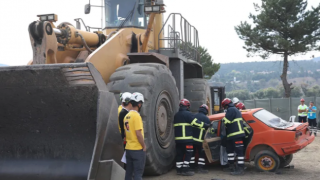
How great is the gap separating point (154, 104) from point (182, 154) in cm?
168

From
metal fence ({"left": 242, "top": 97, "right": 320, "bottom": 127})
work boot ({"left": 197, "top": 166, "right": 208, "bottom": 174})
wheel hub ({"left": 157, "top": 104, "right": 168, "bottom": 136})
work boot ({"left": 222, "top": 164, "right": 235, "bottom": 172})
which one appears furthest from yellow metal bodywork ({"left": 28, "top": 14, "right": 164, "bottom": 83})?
metal fence ({"left": 242, "top": 97, "right": 320, "bottom": 127})

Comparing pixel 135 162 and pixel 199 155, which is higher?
pixel 135 162

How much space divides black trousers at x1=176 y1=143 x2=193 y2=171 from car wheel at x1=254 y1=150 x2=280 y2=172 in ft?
4.79

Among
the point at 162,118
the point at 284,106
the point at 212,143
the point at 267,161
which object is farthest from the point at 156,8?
the point at 284,106

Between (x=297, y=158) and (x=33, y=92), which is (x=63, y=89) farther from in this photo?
(x=297, y=158)

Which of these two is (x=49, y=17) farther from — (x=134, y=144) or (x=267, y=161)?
(x=267, y=161)

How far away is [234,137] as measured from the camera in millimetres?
8969

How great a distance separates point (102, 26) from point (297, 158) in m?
6.06

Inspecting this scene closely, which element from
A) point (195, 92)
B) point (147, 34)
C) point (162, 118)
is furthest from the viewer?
point (195, 92)

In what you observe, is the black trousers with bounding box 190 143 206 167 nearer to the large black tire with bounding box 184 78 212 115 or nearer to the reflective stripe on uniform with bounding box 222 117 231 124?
the reflective stripe on uniform with bounding box 222 117 231 124

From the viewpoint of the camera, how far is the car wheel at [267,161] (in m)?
8.97

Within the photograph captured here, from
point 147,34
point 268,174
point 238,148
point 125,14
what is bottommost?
point 268,174

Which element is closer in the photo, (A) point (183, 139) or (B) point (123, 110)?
(B) point (123, 110)

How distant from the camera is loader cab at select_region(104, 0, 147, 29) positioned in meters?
9.77
